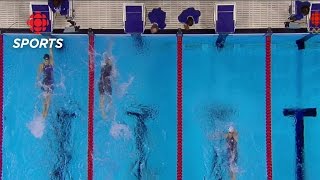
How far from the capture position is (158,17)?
4383 millimetres

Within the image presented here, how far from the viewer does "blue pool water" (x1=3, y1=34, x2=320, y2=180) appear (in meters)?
4.39

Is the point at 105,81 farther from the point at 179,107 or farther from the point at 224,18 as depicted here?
the point at 224,18

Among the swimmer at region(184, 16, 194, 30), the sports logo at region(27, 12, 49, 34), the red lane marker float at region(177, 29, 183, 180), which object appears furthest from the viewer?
the red lane marker float at region(177, 29, 183, 180)

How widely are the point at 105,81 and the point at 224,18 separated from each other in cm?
137

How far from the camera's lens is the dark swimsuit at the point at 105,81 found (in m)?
4.43

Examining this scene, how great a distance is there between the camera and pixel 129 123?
14.5 feet

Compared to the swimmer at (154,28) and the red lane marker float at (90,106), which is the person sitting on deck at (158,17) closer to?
the swimmer at (154,28)

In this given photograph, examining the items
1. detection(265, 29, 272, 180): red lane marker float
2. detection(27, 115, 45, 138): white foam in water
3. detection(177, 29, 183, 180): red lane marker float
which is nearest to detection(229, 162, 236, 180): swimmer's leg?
detection(265, 29, 272, 180): red lane marker float

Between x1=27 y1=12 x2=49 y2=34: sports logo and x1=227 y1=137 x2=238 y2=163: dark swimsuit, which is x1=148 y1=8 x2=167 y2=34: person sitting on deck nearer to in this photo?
x1=27 y1=12 x2=49 y2=34: sports logo

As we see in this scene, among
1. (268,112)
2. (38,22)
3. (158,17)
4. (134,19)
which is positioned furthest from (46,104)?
(268,112)

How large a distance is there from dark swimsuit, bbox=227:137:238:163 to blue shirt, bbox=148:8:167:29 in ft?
4.48

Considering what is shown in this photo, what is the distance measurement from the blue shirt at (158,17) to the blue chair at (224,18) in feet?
2.00

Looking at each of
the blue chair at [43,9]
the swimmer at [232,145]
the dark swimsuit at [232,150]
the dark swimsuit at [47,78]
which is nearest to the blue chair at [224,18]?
the swimmer at [232,145]

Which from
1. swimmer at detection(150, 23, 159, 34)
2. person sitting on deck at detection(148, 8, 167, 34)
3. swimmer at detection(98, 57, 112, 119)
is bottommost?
swimmer at detection(98, 57, 112, 119)
